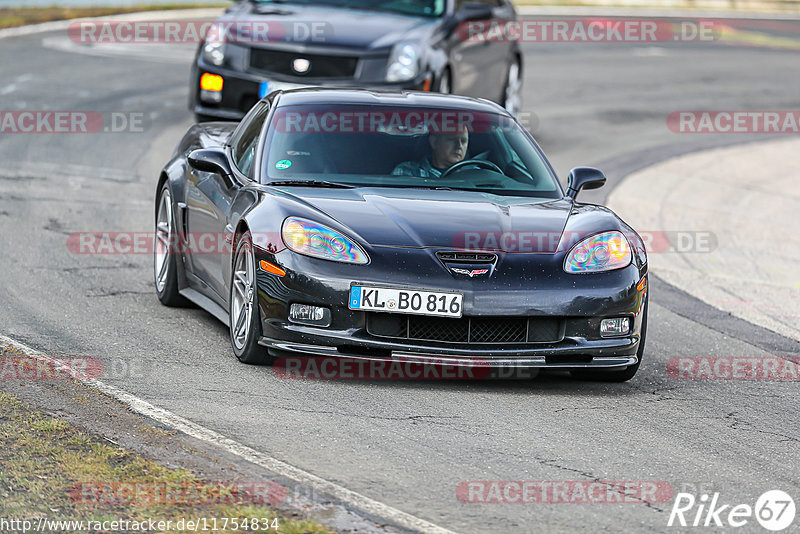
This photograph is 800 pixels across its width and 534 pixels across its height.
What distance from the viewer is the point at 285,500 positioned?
191 inches

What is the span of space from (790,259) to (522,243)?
5.54 meters

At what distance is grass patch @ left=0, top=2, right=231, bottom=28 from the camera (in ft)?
77.1

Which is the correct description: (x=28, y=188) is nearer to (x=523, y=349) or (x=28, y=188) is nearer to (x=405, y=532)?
(x=523, y=349)

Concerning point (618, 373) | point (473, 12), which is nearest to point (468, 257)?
point (618, 373)

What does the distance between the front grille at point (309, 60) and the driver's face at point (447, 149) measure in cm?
523

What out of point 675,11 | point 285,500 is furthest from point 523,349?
point 675,11

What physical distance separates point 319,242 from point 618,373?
1.65 metres

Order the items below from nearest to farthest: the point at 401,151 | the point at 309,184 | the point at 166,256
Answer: the point at 309,184
the point at 401,151
the point at 166,256

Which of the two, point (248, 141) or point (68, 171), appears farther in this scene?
point (68, 171)

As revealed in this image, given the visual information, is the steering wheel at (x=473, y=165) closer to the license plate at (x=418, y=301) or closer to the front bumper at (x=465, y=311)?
the front bumper at (x=465, y=311)

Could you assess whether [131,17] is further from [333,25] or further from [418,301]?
[418,301]

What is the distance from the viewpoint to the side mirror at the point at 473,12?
14.5m

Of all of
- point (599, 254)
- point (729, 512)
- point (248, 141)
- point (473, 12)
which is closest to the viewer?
point (729, 512)

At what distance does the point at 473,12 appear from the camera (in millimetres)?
14883
